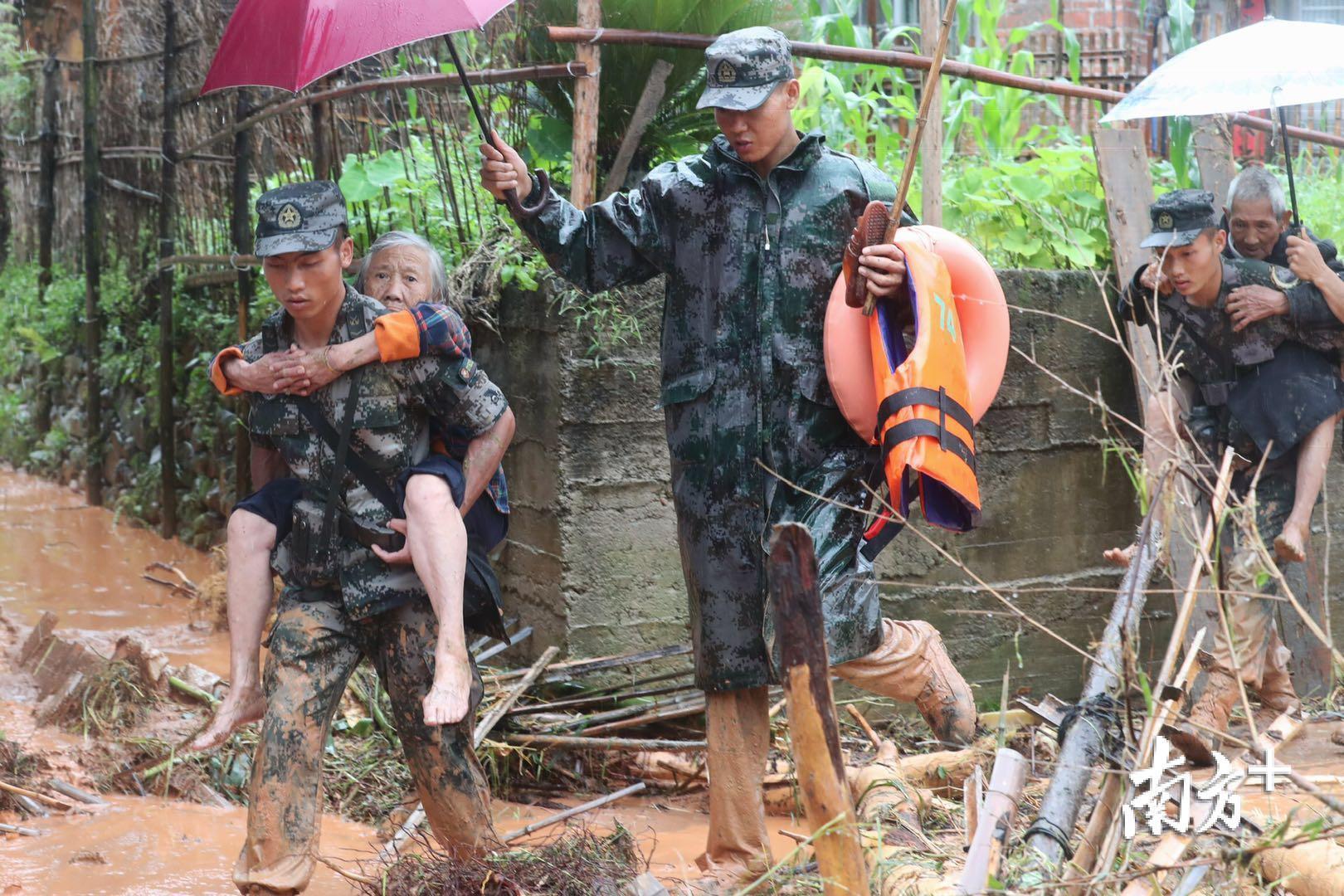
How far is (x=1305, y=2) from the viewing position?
49.6 feet

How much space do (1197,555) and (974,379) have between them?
1.15 meters

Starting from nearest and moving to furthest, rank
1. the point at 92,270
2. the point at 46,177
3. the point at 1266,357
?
the point at 1266,357, the point at 92,270, the point at 46,177

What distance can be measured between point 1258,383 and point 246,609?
391cm

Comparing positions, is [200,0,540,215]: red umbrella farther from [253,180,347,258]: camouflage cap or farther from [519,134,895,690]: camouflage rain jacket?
[519,134,895,690]: camouflage rain jacket

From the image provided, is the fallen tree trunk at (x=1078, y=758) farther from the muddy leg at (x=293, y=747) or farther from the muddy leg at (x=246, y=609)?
the muddy leg at (x=246, y=609)

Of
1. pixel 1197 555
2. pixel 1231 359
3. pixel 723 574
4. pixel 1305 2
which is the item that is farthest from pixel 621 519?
pixel 1305 2

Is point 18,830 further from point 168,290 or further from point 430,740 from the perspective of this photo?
point 168,290

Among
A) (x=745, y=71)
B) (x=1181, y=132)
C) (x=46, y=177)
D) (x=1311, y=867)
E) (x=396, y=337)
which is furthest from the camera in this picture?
(x=46, y=177)

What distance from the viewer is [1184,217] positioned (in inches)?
207

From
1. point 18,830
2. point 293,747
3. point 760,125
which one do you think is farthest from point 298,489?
point 18,830

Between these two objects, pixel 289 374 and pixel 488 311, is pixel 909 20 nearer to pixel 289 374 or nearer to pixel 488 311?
pixel 488 311

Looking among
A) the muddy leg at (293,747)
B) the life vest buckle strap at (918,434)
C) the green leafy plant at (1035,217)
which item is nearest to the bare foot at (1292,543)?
the green leafy plant at (1035,217)

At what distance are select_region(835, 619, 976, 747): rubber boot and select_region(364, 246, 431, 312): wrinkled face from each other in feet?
5.29

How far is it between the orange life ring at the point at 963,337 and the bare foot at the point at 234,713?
1.70m
